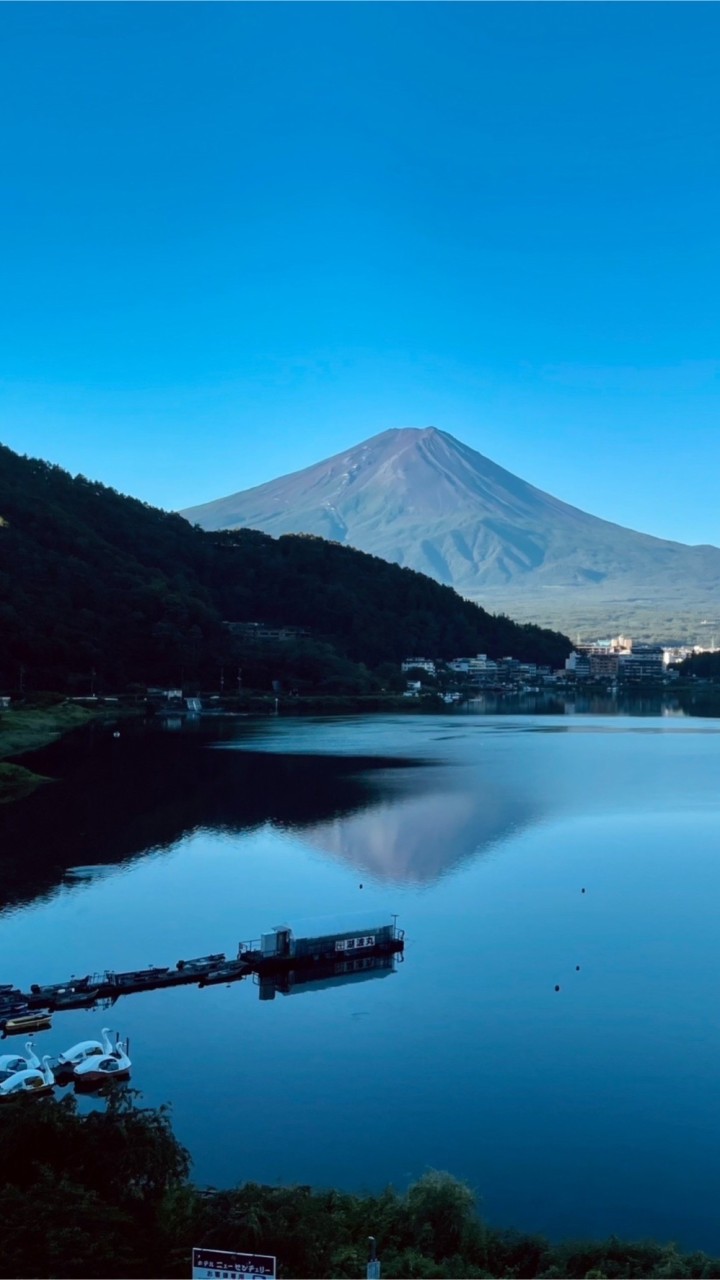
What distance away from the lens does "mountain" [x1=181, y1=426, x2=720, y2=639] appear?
11100 centimetres

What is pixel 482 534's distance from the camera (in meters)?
123

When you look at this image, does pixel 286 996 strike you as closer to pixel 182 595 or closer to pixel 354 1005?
pixel 354 1005

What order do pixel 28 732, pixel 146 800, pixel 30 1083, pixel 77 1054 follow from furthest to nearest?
pixel 28 732 < pixel 146 800 < pixel 77 1054 < pixel 30 1083

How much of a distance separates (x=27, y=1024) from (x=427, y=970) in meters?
3.02

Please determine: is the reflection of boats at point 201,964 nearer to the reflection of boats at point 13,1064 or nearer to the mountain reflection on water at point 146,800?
the reflection of boats at point 13,1064

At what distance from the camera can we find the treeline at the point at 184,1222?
10.5ft

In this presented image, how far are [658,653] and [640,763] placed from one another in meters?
40.6

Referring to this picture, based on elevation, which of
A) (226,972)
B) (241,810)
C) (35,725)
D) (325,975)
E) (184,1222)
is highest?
(35,725)

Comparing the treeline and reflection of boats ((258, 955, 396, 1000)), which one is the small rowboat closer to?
reflection of boats ((258, 955, 396, 1000))

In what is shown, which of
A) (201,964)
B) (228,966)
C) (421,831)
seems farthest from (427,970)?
(421,831)

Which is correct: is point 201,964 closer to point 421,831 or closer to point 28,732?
point 421,831

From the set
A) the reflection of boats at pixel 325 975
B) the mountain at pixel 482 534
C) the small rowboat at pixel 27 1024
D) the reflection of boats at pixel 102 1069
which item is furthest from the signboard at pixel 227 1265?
the mountain at pixel 482 534

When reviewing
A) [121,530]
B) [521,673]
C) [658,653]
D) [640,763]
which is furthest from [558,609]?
[640,763]

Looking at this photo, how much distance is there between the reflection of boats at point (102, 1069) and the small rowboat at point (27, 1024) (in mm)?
892
